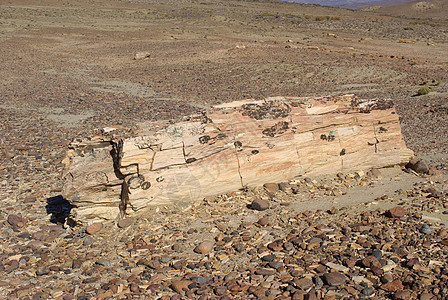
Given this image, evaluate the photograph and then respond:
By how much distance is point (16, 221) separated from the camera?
6.10m

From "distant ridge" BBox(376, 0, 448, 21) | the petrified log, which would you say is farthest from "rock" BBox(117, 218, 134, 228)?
"distant ridge" BBox(376, 0, 448, 21)

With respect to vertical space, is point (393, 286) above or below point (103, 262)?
below

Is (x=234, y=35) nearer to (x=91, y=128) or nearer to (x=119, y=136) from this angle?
(x=91, y=128)

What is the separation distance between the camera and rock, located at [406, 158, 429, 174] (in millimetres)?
6750

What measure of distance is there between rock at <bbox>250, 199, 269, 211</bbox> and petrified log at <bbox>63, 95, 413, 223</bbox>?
0.48 m


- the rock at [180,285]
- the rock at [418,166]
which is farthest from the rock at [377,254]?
the rock at [418,166]

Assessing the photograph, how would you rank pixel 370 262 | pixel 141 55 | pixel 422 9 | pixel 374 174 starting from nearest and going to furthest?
pixel 370 262
pixel 374 174
pixel 141 55
pixel 422 9

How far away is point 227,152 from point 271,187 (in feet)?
2.77

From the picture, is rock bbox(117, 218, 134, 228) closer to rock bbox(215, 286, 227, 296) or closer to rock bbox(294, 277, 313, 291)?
rock bbox(215, 286, 227, 296)

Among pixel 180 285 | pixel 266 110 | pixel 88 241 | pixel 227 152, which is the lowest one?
pixel 180 285

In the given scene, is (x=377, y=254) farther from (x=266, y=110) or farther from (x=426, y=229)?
(x=266, y=110)

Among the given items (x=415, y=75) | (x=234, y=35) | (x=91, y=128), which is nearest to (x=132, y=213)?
(x=91, y=128)

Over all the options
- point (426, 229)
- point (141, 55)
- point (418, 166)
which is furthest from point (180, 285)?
point (141, 55)

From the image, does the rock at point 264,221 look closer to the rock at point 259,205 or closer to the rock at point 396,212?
the rock at point 259,205
